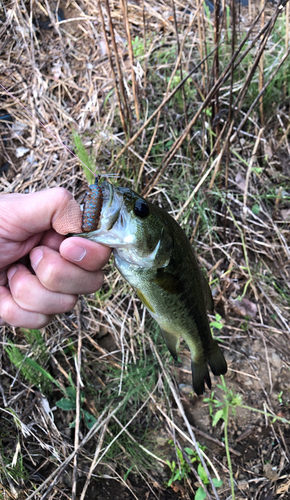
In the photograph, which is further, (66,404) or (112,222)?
(66,404)

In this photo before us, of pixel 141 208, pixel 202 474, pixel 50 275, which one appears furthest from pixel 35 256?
pixel 202 474

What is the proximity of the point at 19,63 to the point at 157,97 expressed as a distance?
167cm

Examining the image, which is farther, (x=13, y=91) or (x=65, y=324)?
(x=13, y=91)

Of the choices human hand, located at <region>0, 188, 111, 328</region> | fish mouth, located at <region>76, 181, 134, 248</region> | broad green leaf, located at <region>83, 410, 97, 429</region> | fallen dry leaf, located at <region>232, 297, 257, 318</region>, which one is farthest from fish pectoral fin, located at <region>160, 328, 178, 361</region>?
fallen dry leaf, located at <region>232, 297, 257, 318</region>

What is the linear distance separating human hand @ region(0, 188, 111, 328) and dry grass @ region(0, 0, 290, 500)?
0.98 metres

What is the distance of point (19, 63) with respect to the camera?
13.2 feet

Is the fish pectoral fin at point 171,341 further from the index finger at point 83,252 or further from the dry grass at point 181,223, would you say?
the dry grass at point 181,223

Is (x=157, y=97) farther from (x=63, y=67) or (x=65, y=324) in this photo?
(x=65, y=324)

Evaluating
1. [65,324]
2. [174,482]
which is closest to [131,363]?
[65,324]

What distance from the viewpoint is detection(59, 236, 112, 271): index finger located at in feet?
5.35

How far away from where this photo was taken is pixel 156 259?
1.62 metres

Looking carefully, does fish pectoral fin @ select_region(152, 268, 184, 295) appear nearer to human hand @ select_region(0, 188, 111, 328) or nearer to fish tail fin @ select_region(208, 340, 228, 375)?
human hand @ select_region(0, 188, 111, 328)

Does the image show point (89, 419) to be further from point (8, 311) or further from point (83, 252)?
point (83, 252)

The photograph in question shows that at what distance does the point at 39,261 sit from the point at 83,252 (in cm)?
30
